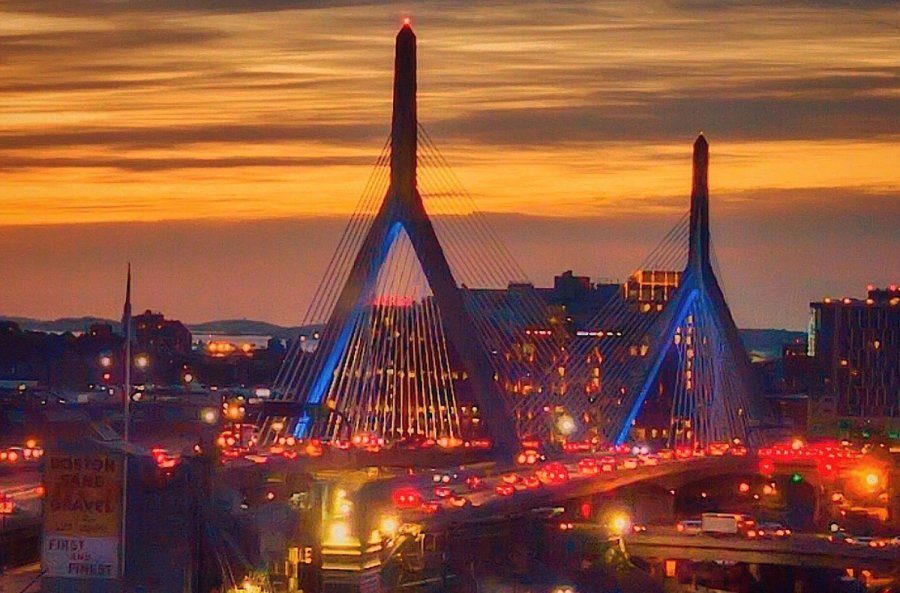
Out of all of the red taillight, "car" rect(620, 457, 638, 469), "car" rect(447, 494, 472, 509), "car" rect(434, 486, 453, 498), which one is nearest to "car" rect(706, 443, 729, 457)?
"car" rect(620, 457, 638, 469)

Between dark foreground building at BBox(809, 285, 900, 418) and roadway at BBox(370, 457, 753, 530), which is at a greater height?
dark foreground building at BBox(809, 285, 900, 418)

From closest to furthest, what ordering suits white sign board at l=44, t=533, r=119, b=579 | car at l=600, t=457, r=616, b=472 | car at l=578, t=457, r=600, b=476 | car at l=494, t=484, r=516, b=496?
white sign board at l=44, t=533, r=119, b=579
car at l=494, t=484, r=516, b=496
car at l=578, t=457, r=600, b=476
car at l=600, t=457, r=616, b=472

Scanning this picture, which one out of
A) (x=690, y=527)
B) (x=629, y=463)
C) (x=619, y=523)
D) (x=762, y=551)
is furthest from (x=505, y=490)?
(x=629, y=463)

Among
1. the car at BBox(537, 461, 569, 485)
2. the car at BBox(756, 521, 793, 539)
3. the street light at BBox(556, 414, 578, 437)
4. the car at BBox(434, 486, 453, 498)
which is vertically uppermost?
the street light at BBox(556, 414, 578, 437)

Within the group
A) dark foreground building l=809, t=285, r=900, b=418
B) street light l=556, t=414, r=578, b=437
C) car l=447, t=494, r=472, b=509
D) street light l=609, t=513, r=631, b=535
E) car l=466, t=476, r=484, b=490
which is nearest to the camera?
car l=447, t=494, r=472, b=509

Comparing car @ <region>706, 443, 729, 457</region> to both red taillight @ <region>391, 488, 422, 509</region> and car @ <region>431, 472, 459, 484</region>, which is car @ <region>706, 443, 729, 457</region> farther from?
red taillight @ <region>391, 488, 422, 509</region>

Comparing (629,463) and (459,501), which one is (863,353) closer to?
(629,463)
